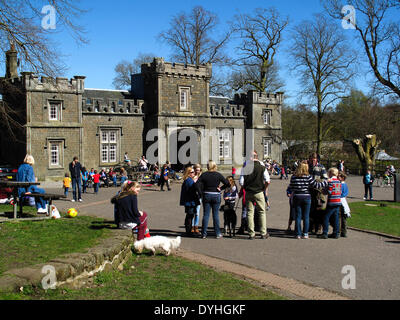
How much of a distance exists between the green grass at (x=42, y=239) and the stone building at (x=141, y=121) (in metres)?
18.3

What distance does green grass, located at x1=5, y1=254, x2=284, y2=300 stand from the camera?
5.84 m

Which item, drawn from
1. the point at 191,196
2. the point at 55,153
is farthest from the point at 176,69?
the point at 191,196

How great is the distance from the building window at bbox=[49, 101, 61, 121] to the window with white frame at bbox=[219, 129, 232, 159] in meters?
14.2

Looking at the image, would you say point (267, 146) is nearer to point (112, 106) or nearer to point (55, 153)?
point (112, 106)

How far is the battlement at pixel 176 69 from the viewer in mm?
33219

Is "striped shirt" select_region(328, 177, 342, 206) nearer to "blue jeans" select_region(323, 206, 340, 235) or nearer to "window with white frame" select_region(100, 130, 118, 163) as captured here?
"blue jeans" select_region(323, 206, 340, 235)

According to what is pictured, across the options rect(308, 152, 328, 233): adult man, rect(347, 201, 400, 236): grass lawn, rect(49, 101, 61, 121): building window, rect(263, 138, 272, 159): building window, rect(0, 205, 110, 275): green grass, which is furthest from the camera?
rect(263, 138, 272, 159): building window

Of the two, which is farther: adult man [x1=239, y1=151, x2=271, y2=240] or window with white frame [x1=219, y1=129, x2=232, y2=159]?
window with white frame [x1=219, y1=129, x2=232, y2=159]

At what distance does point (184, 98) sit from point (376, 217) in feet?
73.7

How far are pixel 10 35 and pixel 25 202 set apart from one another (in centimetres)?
468

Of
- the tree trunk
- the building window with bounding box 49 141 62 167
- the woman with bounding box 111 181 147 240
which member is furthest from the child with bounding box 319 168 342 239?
the tree trunk

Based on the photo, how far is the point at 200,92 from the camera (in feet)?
117
